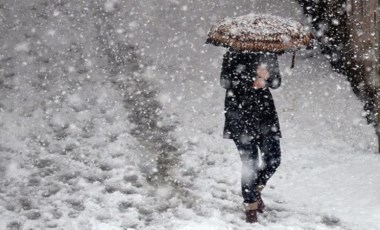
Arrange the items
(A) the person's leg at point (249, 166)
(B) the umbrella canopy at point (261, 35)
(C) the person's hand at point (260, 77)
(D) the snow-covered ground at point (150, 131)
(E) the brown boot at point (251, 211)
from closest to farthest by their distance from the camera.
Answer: (B) the umbrella canopy at point (261, 35)
(C) the person's hand at point (260, 77)
(A) the person's leg at point (249, 166)
(E) the brown boot at point (251, 211)
(D) the snow-covered ground at point (150, 131)

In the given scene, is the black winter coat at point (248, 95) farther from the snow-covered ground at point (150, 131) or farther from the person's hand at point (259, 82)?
the snow-covered ground at point (150, 131)

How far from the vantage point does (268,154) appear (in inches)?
195

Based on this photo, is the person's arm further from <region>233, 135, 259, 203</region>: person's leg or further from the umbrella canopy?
<region>233, 135, 259, 203</region>: person's leg

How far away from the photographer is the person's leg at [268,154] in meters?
4.91

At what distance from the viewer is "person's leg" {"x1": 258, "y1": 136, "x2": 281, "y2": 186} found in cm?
491

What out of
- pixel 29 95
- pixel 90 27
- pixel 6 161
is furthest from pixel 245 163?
pixel 90 27

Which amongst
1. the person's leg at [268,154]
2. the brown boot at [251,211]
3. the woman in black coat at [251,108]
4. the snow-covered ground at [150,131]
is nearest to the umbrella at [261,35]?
the woman in black coat at [251,108]

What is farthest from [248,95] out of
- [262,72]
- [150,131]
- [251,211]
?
[150,131]

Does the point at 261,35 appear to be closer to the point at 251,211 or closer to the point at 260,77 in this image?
the point at 260,77

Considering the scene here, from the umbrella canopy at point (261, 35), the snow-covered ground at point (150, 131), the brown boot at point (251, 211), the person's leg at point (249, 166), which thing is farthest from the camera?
the snow-covered ground at point (150, 131)

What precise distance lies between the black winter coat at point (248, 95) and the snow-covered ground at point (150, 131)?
3.30ft

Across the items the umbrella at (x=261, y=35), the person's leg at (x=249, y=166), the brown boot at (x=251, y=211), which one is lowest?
the brown boot at (x=251, y=211)

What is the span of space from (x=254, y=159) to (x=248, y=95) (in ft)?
2.03

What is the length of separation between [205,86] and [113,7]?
4379 millimetres
